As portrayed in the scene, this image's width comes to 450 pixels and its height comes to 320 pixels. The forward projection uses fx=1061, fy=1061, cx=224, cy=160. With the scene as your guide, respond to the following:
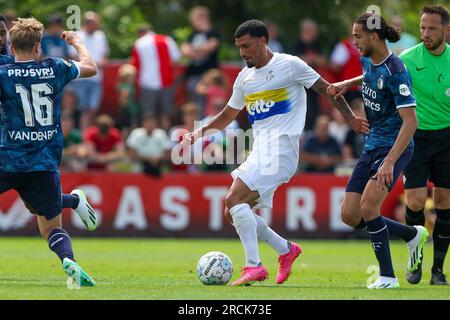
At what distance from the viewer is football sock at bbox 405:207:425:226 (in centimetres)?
1179

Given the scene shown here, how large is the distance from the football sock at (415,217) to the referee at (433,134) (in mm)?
99

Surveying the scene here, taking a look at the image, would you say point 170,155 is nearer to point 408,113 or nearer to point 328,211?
point 328,211

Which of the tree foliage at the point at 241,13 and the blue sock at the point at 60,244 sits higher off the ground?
the tree foliage at the point at 241,13

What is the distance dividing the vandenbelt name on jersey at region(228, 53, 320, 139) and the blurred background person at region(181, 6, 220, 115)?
34.4 feet

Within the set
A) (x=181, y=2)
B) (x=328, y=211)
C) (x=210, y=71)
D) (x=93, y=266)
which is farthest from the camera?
(x=181, y=2)

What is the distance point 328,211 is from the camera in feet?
65.9

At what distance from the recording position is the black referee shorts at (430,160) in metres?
11.6

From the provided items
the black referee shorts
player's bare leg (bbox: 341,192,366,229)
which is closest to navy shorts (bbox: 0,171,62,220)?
player's bare leg (bbox: 341,192,366,229)

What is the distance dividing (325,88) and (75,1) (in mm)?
16537

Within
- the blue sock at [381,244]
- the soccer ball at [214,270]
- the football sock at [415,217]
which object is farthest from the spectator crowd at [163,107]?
the blue sock at [381,244]

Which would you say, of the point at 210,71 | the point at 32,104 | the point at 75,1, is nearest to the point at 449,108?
the point at 32,104

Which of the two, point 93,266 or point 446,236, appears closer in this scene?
point 446,236

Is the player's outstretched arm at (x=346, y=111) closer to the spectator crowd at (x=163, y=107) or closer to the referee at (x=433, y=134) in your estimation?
the referee at (x=433, y=134)

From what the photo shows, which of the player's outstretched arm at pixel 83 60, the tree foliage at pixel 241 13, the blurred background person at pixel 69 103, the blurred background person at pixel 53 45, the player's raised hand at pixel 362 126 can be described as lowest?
the player's raised hand at pixel 362 126
